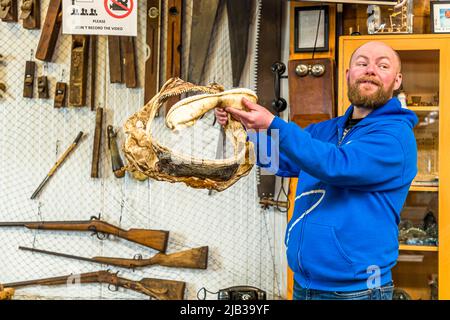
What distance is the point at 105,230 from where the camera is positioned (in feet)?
8.52

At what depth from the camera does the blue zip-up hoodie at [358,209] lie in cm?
186

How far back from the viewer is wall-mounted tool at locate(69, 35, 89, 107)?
8.24 ft

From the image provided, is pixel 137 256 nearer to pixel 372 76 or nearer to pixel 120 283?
pixel 120 283

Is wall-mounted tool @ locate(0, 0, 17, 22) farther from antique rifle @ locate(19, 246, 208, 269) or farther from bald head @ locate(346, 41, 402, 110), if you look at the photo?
bald head @ locate(346, 41, 402, 110)

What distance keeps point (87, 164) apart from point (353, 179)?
114 cm

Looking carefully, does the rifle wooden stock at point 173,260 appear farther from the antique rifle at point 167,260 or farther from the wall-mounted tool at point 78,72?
the wall-mounted tool at point 78,72

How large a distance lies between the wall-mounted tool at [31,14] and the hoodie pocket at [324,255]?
1280 mm

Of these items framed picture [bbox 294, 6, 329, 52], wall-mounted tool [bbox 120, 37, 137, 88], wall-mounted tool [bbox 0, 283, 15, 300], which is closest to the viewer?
wall-mounted tool [bbox 0, 283, 15, 300]

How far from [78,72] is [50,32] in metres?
0.17

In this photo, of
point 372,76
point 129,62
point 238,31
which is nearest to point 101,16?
point 129,62

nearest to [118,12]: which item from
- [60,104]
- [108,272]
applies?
[60,104]

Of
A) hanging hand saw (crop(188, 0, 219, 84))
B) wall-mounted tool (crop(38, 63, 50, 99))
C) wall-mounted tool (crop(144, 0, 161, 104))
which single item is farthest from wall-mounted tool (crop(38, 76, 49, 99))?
hanging hand saw (crop(188, 0, 219, 84))

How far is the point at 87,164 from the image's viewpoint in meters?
2.61

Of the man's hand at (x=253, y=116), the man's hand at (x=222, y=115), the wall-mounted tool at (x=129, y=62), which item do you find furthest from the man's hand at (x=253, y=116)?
the wall-mounted tool at (x=129, y=62)
